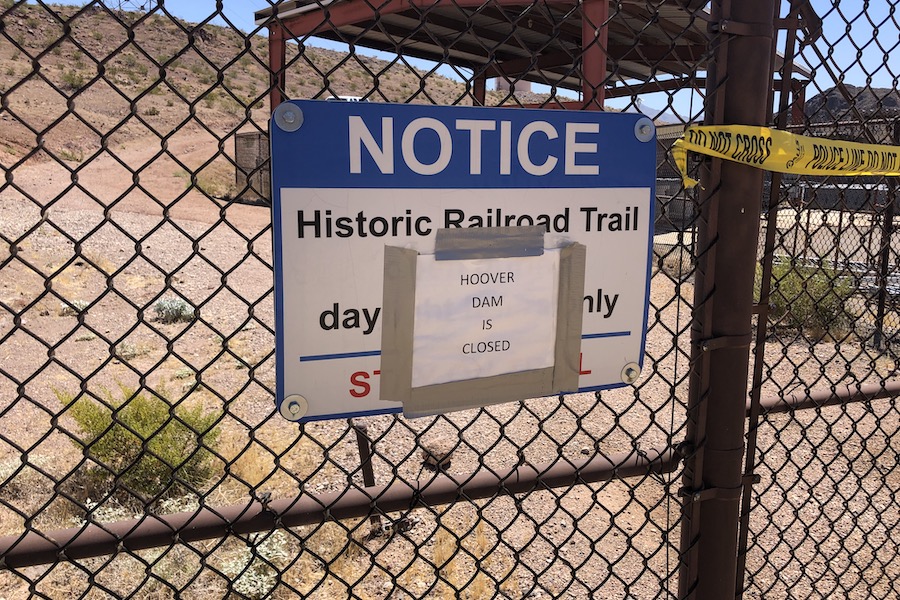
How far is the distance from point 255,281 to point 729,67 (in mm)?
10333

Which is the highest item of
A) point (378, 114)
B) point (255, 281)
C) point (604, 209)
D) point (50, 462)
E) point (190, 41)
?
point (190, 41)

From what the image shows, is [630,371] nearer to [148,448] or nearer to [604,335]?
[604,335]

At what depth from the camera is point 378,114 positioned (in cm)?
156

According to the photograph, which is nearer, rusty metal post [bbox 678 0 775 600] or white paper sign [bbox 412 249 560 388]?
white paper sign [bbox 412 249 560 388]

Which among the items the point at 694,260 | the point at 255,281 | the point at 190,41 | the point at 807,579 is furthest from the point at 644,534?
the point at 255,281

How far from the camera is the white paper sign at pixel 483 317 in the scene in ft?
5.52

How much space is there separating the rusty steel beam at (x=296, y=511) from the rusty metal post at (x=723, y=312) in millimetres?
133

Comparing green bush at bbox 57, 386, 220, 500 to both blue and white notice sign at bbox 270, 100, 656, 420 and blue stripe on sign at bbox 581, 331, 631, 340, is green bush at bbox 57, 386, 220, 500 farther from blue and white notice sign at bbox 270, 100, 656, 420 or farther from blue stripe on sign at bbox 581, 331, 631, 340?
blue stripe on sign at bbox 581, 331, 631, 340

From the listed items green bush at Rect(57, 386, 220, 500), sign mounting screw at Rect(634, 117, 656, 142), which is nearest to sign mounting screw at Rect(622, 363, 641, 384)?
sign mounting screw at Rect(634, 117, 656, 142)

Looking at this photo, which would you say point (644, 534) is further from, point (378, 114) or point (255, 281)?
point (255, 281)

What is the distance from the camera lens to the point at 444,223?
165cm

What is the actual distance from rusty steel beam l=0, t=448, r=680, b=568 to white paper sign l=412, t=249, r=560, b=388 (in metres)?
0.32

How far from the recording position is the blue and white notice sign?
1.53 metres

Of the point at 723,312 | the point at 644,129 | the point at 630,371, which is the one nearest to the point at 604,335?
the point at 630,371
